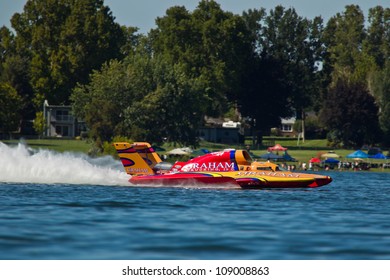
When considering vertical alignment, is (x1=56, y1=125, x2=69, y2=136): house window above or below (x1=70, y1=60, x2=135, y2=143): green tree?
below

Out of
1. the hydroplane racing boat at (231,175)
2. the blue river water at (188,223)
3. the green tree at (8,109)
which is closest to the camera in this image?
the blue river water at (188,223)

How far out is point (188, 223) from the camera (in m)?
24.2

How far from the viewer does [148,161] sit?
→ 43.0m

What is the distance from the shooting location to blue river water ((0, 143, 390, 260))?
1884 cm

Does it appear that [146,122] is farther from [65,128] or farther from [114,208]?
[114,208]

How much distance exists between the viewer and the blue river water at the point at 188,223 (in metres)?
18.8

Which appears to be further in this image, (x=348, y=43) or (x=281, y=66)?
(x=348, y=43)

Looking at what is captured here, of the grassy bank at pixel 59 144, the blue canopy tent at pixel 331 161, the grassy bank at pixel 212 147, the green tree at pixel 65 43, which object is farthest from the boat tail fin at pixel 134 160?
the green tree at pixel 65 43

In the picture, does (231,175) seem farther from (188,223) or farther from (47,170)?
(188,223)

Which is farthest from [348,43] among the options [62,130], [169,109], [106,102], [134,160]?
[134,160]

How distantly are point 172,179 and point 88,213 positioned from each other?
45.4ft

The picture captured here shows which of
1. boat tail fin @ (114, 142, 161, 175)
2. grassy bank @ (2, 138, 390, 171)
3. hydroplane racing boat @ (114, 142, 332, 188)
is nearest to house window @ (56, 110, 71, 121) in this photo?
grassy bank @ (2, 138, 390, 171)

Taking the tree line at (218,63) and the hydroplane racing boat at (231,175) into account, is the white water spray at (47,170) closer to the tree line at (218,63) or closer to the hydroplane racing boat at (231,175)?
the hydroplane racing boat at (231,175)

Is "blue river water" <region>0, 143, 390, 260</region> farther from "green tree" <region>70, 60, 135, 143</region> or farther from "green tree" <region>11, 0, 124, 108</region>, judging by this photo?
"green tree" <region>11, 0, 124, 108</region>
